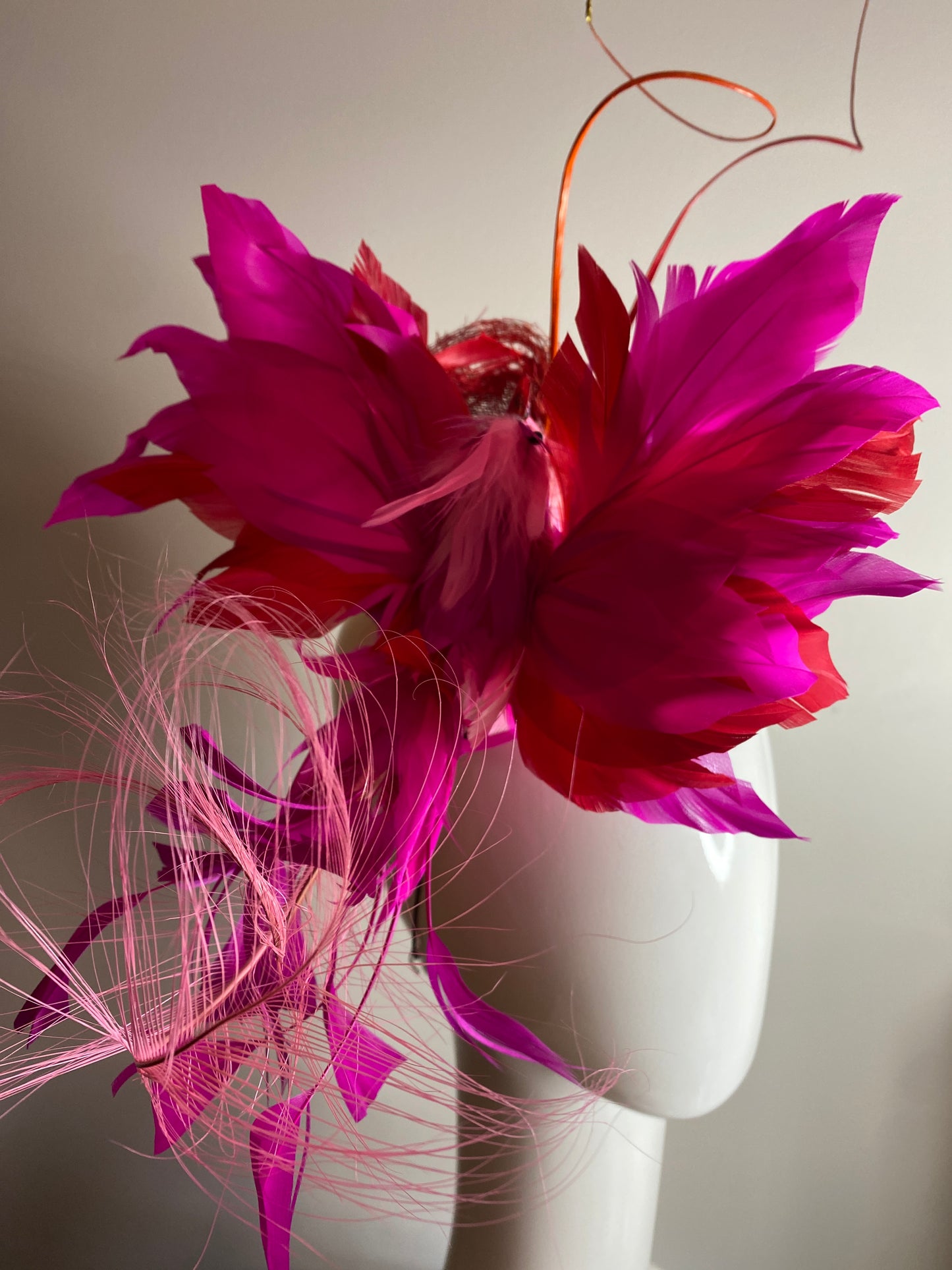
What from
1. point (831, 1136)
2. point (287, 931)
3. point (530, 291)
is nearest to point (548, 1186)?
point (287, 931)

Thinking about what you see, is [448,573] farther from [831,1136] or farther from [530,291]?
[831,1136]

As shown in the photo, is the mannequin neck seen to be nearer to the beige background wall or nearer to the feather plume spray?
the feather plume spray

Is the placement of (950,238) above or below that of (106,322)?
above

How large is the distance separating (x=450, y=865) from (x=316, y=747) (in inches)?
5.7

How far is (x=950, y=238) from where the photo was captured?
70 centimetres

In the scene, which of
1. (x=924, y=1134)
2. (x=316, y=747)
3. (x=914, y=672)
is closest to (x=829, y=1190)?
(x=924, y=1134)

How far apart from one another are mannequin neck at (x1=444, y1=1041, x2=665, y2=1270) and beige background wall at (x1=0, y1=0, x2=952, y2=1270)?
263 millimetres

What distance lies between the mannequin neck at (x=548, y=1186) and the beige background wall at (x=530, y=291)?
26 centimetres

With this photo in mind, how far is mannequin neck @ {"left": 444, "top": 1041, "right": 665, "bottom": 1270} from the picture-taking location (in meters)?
0.50

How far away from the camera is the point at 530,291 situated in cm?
75

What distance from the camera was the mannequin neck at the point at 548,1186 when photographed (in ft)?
1.63

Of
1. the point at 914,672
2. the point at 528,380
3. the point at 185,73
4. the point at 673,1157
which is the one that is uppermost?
the point at 185,73

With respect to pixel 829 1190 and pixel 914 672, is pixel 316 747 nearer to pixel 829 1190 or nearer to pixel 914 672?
pixel 914 672

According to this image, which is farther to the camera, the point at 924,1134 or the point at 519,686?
the point at 924,1134
